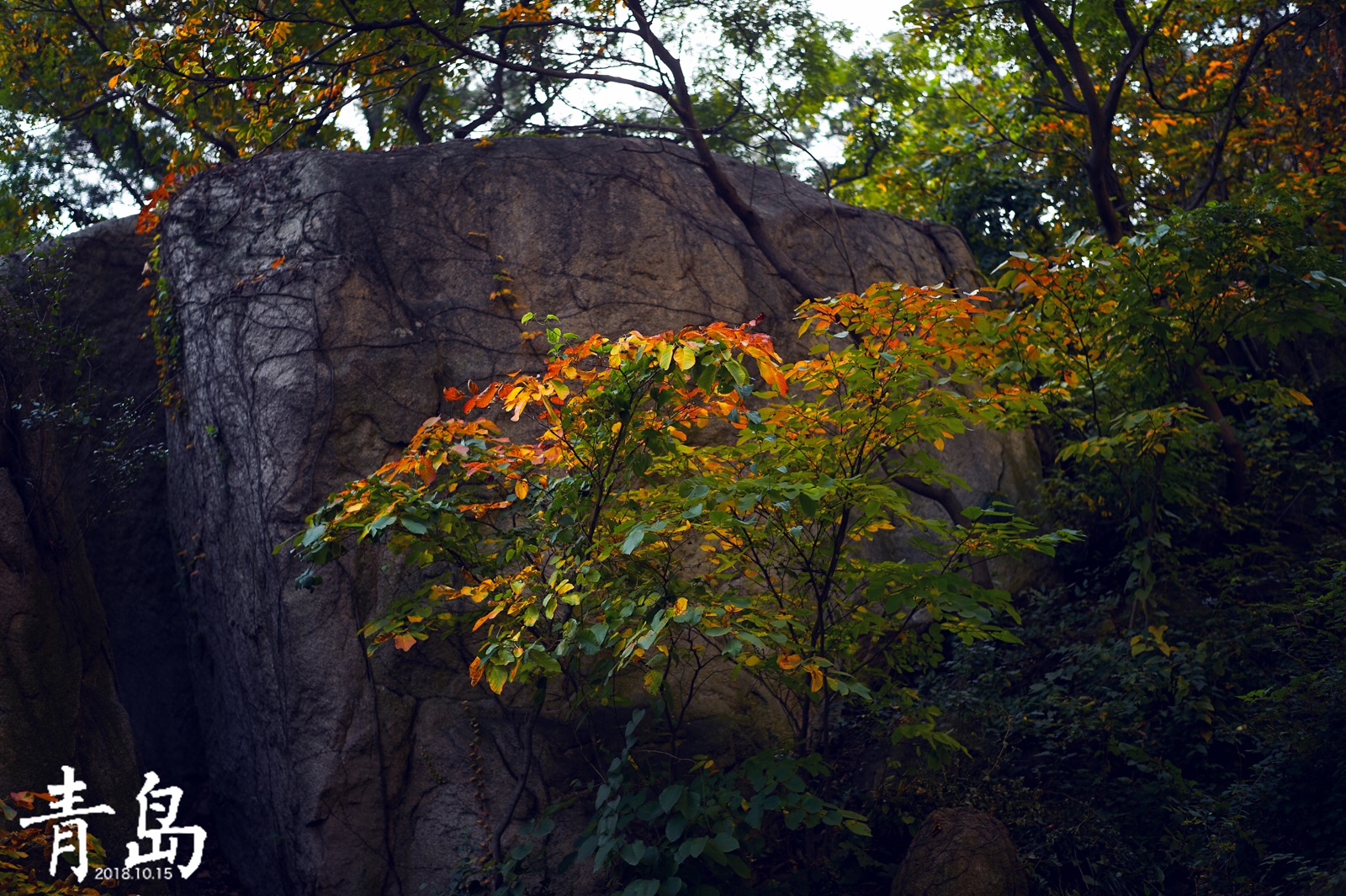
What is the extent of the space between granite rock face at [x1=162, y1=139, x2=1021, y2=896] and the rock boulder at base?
1.53m

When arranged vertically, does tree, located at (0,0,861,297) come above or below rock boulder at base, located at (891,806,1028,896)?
above

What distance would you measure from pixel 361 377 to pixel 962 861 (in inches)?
156

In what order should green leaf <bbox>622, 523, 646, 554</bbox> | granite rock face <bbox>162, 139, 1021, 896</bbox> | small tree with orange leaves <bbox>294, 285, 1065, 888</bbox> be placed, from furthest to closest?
granite rock face <bbox>162, 139, 1021, 896</bbox>, small tree with orange leaves <bbox>294, 285, 1065, 888</bbox>, green leaf <bbox>622, 523, 646, 554</bbox>

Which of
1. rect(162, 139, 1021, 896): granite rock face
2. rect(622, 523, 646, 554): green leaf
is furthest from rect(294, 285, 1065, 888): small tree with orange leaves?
rect(162, 139, 1021, 896): granite rock face

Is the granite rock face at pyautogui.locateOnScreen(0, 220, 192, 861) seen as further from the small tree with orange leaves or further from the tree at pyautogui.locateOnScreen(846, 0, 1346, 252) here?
the tree at pyautogui.locateOnScreen(846, 0, 1346, 252)

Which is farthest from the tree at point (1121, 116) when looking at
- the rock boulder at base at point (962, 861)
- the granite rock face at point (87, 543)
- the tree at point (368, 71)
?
the granite rock face at point (87, 543)

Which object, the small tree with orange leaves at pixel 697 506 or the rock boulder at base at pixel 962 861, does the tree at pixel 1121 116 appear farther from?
the rock boulder at base at pixel 962 861

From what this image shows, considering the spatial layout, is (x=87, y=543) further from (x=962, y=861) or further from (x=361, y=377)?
(x=962, y=861)

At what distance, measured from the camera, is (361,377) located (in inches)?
234

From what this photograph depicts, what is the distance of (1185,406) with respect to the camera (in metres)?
5.42

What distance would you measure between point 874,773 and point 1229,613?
86.8 inches

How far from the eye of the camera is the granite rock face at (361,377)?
18.2ft

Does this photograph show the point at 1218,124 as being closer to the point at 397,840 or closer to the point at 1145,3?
the point at 1145,3

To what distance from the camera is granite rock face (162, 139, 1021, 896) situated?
5535 millimetres
